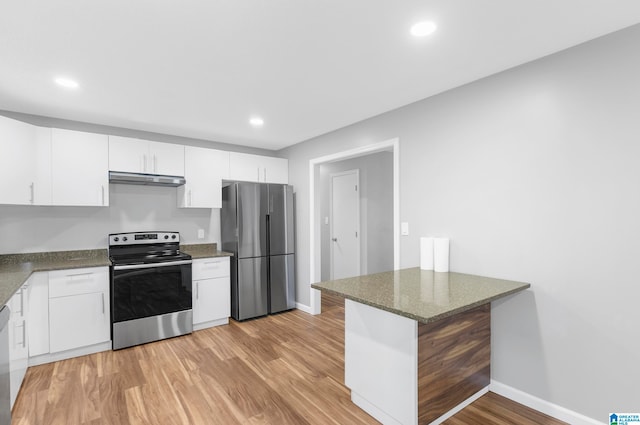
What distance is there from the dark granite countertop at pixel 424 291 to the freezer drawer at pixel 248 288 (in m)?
2.01

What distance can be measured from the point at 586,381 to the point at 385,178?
3566 mm

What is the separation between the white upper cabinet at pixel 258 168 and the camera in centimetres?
414

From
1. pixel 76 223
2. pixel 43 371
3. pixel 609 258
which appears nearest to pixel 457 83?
pixel 609 258

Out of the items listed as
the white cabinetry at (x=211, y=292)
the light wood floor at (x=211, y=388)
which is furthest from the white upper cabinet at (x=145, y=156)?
the light wood floor at (x=211, y=388)

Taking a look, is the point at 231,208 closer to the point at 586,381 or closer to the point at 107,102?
the point at 107,102

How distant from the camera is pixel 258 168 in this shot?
434cm

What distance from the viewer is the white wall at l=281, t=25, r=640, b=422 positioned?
1.76 metres

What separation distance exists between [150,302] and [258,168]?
2.16 m

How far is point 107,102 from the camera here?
2770 millimetres

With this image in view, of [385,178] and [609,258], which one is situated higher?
[385,178]

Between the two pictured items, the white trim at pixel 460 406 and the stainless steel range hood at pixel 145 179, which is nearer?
the white trim at pixel 460 406

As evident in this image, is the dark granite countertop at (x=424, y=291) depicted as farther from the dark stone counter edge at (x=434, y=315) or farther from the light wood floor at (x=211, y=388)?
the light wood floor at (x=211, y=388)

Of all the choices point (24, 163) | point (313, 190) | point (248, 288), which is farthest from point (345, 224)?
point (24, 163)

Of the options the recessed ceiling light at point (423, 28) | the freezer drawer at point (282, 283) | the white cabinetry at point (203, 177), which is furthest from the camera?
the freezer drawer at point (282, 283)
